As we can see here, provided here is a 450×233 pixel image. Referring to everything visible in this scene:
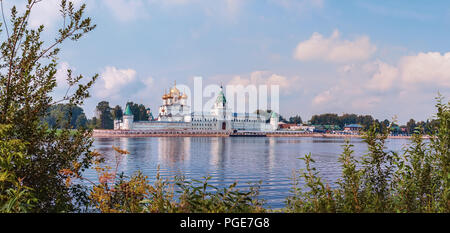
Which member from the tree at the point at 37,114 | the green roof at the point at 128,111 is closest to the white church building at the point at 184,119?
the green roof at the point at 128,111

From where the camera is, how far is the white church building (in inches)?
4292

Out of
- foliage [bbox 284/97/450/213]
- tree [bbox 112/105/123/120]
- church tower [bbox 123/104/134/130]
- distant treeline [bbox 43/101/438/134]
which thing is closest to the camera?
foliage [bbox 284/97/450/213]

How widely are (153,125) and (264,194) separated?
9698 centimetres

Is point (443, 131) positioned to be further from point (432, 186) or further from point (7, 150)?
point (7, 150)

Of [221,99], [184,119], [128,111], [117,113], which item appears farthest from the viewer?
[221,99]

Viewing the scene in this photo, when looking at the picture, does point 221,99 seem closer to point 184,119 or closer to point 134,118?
point 184,119

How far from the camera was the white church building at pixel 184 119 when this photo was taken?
358 feet

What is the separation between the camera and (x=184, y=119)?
119 m

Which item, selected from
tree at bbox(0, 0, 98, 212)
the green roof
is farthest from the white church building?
tree at bbox(0, 0, 98, 212)

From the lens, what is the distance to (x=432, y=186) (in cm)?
475

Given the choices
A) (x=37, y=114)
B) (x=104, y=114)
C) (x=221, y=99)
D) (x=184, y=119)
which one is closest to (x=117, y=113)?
(x=104, y=114)

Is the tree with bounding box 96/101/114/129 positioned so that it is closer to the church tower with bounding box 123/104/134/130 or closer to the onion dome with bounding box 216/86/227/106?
the church tower with bounding box 123/104/134/130

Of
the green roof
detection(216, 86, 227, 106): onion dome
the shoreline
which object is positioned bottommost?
the shoreline
